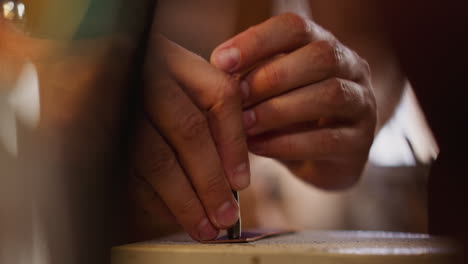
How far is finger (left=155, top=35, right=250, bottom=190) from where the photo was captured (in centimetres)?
49

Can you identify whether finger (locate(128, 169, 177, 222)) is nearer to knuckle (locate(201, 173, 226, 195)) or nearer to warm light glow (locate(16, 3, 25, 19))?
knuckle (locate(201, 173, 226, 195))

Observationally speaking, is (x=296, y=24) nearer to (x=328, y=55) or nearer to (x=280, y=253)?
(x=328, y=55)

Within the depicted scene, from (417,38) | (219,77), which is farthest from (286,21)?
(417,38)

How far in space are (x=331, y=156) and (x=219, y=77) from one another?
0.70ft

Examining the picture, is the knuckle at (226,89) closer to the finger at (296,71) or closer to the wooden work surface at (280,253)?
the finger at (296,71)

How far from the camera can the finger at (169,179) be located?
1.56 feet

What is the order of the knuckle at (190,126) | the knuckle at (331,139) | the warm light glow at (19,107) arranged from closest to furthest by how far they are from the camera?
the warm light glow at (19,107) < the knuckle at (190,126) < the knuckle at (331,139)

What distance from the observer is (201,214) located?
0.48 meters

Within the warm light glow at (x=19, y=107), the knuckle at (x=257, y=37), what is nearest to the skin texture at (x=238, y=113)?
the knuckle at (x=257, y=37)

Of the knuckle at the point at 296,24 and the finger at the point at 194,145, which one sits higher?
the knuckle at the point at 296,24

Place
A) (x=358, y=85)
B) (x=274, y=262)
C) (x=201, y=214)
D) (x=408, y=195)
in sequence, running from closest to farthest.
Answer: (x=274, y=262) < (x=201, y=214) < (x=358, y=85) < (x=408, y=195)


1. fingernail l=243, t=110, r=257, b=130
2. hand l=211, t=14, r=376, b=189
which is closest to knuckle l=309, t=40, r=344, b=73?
hand l=211, t=14, r=376, b=189

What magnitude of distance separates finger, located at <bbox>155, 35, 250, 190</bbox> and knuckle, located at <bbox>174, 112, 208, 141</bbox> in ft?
0.08

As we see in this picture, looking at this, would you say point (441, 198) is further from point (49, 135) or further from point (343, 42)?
point (49, 135)
